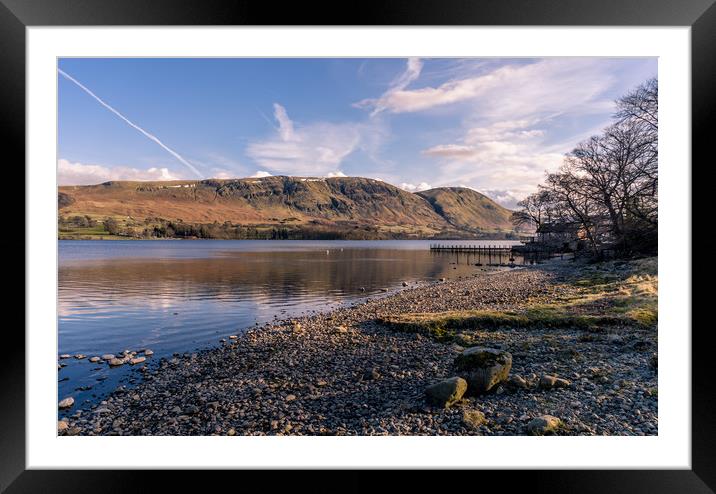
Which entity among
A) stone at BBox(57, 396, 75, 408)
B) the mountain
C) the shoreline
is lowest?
stone at BBox(57, 396, 75, 408)

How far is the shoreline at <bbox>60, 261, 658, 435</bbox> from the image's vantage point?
4195 mm

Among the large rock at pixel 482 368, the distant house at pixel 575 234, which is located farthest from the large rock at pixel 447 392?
the distant house at pixel 575 234

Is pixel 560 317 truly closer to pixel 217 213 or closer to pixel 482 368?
pixel 482 368

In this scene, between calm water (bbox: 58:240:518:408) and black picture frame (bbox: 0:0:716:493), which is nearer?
black picture frame (bbox: 0:0:716:493)

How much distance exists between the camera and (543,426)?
12.7ft

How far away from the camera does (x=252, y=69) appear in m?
9.23

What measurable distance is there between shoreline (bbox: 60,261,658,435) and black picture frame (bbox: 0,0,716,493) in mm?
970

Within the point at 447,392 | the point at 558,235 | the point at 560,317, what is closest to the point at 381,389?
the point at 447,392

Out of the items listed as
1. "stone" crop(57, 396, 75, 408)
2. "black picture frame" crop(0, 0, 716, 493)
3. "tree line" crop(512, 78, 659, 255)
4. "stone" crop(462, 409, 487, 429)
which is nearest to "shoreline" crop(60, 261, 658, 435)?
"stone" crop(462, 409, 487, 429)

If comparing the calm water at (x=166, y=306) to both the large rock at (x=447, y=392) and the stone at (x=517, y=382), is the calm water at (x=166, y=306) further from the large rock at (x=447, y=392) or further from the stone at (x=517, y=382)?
the stone at (x=517, y=382)

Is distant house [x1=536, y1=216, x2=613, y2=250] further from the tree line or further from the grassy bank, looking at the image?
the grassy bank
